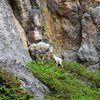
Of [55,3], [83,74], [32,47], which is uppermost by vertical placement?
[55,3]

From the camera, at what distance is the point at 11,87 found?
41.0 ft

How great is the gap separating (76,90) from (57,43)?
305 inches

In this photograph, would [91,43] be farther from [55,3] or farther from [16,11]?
[16,11]

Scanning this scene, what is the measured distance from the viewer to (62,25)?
23.9 metres

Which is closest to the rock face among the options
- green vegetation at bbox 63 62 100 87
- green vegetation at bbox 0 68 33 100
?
green vegetation at bbox 63 62 100 87

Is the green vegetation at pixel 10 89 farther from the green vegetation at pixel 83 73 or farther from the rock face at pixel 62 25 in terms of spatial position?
the green vegetation at pixel 83 73

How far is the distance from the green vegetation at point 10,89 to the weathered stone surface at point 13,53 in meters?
1.17


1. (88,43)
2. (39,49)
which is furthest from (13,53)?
(88,43)

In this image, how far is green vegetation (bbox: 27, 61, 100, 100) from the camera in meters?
15.1

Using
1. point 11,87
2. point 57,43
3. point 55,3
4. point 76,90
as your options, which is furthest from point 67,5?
point 11,87

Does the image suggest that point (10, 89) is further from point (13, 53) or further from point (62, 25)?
point (62, 25)

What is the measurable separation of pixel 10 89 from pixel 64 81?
5.02 meters

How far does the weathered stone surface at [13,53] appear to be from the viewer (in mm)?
14375

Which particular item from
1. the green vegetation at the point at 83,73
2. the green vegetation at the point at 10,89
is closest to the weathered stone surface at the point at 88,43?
the green vegetation at the point at 83,73
